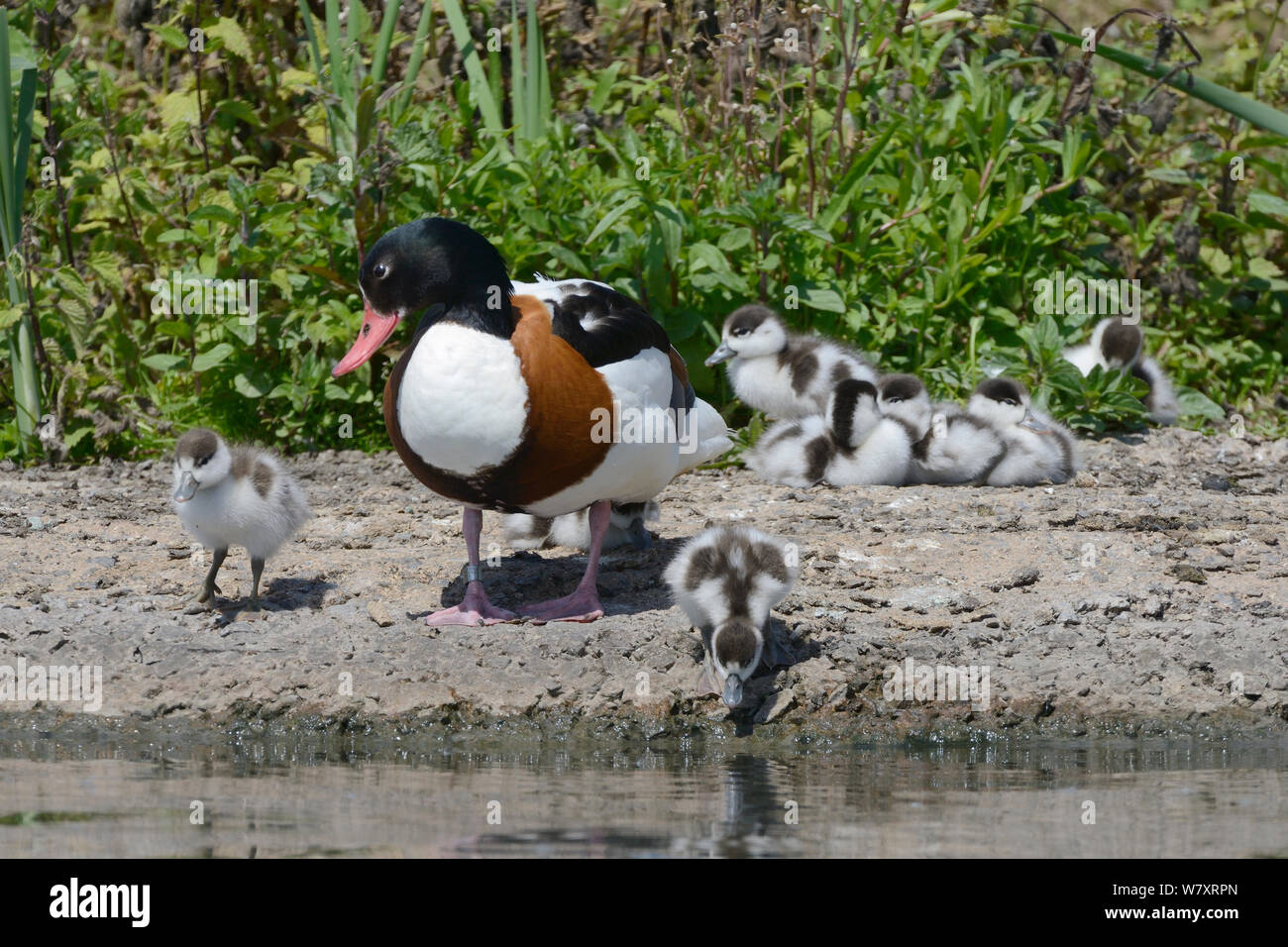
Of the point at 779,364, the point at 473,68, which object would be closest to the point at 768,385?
the point at 779,364

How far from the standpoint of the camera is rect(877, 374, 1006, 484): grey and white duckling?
7.58 meters

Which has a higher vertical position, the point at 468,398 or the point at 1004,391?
the point at 1004,391

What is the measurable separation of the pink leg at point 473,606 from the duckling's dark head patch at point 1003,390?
309 centimetres

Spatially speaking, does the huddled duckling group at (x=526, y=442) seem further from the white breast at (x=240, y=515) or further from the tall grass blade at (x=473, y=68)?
the tall grass blade at (x=473, y=68)

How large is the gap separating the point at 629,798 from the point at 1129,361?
5218 mm

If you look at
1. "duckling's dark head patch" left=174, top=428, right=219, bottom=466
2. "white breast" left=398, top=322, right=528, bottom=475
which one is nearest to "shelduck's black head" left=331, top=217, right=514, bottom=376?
"white breast" left=398, top=322, right=528, bottom=475

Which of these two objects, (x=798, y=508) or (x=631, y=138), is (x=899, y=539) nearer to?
(x=798, y=508)

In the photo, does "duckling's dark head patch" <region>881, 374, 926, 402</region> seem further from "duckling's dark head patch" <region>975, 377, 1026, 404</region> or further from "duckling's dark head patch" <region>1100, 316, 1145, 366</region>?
"duckling's dark head patch" <region>1100, 316, 1145, 366</region>

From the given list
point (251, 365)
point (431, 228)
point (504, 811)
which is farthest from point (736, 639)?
point (251, 365)

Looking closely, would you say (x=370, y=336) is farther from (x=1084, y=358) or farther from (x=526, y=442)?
(x=1084, y=358)

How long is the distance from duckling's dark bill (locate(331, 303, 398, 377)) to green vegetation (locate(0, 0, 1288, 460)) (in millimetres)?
2264

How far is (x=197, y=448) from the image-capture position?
18.5 feet

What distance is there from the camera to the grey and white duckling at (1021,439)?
760 centimetres

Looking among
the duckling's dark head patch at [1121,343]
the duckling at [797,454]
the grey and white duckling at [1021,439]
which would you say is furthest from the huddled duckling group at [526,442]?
the duckling's dark head patch at [1121,343]
